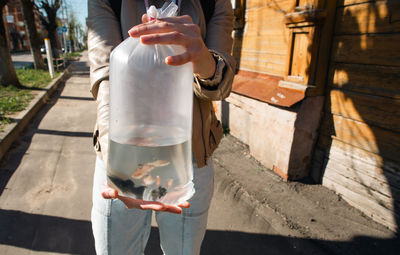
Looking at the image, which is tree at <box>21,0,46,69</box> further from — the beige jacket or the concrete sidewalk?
the beige jacket

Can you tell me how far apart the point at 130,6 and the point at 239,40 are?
12.9ft

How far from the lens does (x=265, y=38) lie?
4238 mm

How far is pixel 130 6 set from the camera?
141 cm

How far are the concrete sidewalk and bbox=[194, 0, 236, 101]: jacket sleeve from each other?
201cm

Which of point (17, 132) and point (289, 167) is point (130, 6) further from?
point (17, 132)

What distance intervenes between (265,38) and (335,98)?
1509 millimetres

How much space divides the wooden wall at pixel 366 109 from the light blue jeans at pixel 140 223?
2.07m

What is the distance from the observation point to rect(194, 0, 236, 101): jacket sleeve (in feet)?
4.15

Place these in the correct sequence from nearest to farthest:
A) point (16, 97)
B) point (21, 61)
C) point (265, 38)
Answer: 1. point (265, 38)
2. point (16, 97)
3. point (21, 61)

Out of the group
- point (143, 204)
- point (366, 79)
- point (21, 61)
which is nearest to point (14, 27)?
point (21, 61)

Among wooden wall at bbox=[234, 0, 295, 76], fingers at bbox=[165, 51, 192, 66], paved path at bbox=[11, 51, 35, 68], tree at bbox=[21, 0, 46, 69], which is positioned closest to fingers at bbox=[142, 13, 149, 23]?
fingers at bbox=[165, 51, 192, 66]

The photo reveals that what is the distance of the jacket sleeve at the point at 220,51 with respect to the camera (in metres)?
1.27

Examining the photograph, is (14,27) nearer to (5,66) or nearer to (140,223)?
(5,66)

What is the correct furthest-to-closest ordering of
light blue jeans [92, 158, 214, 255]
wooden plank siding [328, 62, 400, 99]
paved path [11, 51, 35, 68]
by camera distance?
paved path [11, 51, 35, 68] → wooden plank siding [328, 62, 400, 99] → light blue jeans [92, 158, 214, 255]
